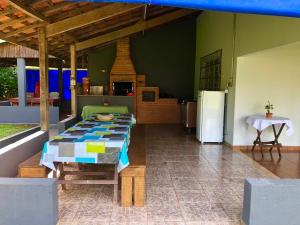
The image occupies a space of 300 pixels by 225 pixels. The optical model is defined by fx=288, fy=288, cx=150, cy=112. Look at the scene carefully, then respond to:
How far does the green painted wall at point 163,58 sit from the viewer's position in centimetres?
1020

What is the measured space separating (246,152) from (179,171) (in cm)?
207

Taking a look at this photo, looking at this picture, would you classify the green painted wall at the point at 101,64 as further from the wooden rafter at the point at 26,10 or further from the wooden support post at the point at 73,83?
the wooden rafter at the point at 26,10

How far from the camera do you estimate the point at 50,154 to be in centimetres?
288

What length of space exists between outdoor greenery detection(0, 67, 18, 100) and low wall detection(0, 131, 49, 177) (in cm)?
921

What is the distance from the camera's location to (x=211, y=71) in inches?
313

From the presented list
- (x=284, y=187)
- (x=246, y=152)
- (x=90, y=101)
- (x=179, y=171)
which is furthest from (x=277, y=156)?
(x=90, y=101)

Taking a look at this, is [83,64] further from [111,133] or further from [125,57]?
[111,133]

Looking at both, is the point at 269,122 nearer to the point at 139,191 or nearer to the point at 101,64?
the point at 139,191

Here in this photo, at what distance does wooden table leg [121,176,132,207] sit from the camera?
10.00 ft

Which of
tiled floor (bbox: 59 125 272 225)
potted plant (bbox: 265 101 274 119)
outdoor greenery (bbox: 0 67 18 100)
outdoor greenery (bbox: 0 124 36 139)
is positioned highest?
outdoor greenery (bbox: 0 67 18 100)

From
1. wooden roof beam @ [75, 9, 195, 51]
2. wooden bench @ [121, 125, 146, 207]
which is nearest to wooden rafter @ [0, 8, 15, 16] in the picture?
wooden bench @ [121, 125, 146, 207]

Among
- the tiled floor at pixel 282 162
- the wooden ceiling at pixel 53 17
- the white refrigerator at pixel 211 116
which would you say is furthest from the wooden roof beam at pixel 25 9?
the tiled floor at pixel 282 162

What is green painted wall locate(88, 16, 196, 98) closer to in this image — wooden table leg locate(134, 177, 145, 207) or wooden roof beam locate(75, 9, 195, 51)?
wooden roof beam locate(75, 9, 195, 51)

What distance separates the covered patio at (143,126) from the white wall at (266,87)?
28 millimetres
